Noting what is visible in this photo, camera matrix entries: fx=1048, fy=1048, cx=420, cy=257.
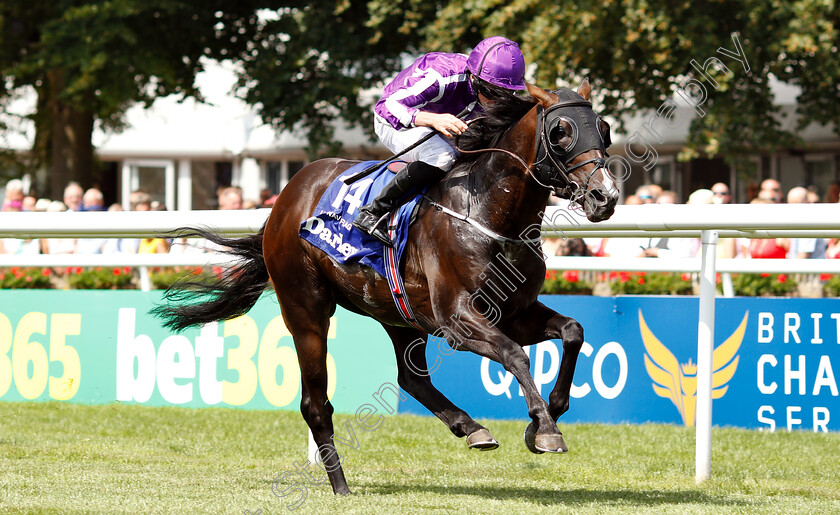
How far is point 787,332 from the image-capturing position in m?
5.92

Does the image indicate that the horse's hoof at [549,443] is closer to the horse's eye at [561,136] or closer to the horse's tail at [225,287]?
the horse's eye at [561,136]

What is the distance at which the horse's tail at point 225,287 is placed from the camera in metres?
5.48

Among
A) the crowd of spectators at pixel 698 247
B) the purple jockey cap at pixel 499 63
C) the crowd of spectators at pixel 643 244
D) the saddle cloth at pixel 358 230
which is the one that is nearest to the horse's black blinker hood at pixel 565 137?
the purple jockey cap at pixel 499 63

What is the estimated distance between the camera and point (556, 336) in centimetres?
419

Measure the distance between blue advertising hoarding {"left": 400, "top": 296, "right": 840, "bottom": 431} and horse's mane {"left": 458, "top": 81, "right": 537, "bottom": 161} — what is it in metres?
1.96

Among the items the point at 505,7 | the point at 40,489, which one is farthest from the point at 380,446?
the point at 505,7

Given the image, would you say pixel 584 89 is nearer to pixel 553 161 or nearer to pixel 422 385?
pixel 553 161

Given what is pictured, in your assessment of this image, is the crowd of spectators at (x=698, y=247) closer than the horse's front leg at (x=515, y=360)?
No

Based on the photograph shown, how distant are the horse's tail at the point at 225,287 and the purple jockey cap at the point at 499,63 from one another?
1.81m

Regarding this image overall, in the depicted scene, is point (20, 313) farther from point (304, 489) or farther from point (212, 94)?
point (212, 94)

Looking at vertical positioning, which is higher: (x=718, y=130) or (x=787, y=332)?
(x=718, y=130)

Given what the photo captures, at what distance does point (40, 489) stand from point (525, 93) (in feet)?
8.54

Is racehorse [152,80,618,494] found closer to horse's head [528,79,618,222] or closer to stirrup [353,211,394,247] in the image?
horse's head [528,79,618,222]

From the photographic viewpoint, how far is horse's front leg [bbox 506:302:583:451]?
4070 mm
